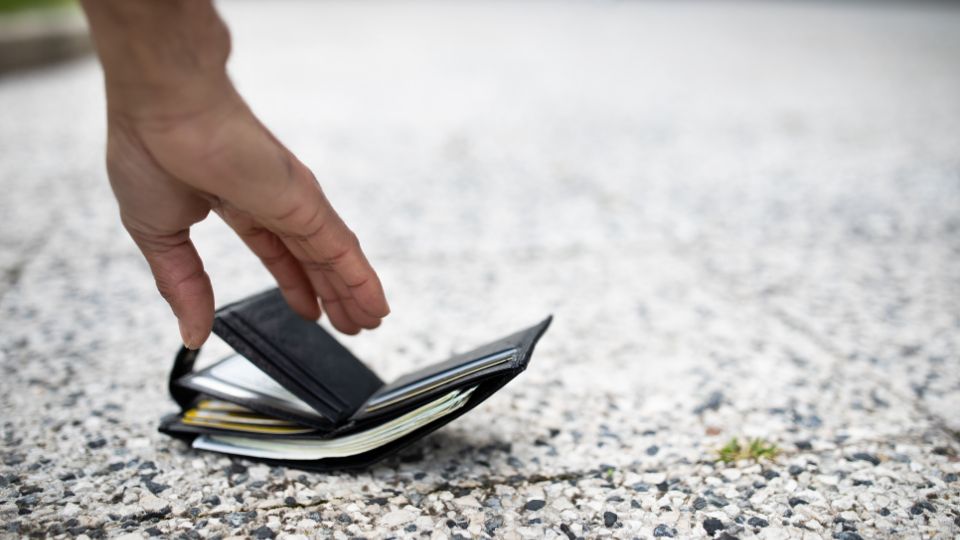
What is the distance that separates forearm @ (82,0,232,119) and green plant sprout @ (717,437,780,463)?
99 centimetres

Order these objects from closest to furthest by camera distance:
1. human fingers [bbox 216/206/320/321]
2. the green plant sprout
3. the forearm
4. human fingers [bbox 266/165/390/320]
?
1. the forearm
2. human fingers [bbox 266/165/390/320]
3. human fingers [bbox 216/206/320/321]
4. the green plant sprout

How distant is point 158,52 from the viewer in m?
Answer: 0.87

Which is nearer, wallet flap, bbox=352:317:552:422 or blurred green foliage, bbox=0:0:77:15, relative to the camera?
wallet flap, bbox=352:317:552:422

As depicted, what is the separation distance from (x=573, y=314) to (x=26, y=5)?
22.2 feet

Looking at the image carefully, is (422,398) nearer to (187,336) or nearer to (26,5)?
(187,336)

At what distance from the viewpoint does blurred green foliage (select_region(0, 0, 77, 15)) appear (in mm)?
6312

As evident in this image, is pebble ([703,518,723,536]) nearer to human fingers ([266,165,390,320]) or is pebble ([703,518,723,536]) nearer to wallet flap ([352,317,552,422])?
wallet flap ([352,317,552,422])

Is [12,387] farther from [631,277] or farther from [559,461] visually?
[631,277]

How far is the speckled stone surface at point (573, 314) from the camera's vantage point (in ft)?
3.81

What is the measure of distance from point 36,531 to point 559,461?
79 cm

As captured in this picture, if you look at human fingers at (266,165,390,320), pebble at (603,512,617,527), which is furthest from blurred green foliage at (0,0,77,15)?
pebble at (603,512,617,527)

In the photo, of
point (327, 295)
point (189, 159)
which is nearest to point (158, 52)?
point (189, 159)

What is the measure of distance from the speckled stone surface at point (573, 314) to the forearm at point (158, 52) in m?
0.60

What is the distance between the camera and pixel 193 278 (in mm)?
1112
